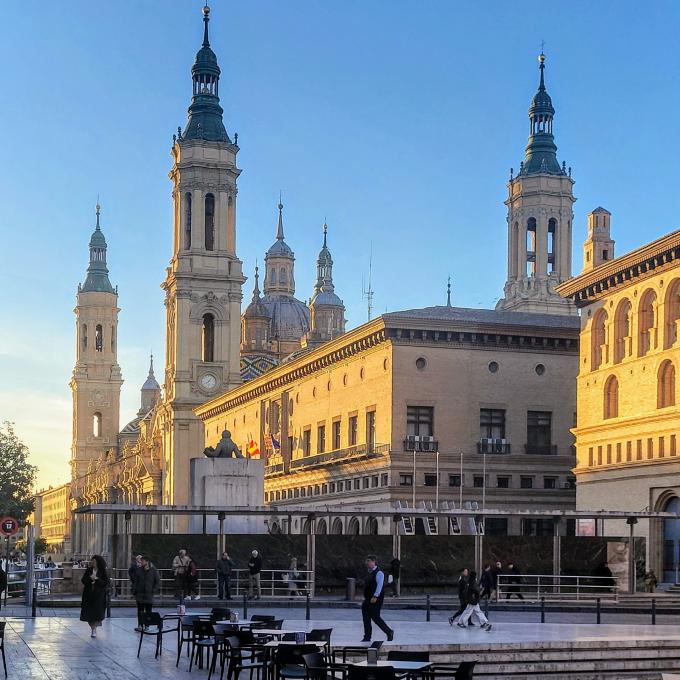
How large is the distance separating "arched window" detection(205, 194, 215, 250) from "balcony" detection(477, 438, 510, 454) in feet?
191

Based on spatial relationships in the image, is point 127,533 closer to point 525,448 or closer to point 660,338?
point 660,338

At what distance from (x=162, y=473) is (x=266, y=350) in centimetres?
2479

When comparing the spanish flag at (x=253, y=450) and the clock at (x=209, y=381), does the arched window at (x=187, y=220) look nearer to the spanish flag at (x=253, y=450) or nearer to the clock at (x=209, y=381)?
the clock at (x=209, y=381)

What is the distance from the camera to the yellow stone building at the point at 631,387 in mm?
62219

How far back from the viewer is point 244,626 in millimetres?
27109

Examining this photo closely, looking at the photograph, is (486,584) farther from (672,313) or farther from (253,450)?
(253,450)

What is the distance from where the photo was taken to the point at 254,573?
157 feet

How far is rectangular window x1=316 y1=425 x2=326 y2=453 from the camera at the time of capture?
93.9 meters

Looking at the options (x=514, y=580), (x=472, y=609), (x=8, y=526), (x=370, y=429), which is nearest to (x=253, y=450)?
(x=370, y=429)

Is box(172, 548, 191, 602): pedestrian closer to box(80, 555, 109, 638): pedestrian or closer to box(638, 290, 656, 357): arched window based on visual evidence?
box(80, 555, 109, 638): pedestrian

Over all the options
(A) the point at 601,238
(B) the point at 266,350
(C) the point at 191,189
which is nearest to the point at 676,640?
(A) the point at 601,238

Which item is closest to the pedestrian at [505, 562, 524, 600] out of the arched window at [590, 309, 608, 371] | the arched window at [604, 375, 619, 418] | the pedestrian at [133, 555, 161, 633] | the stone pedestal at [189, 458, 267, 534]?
the stone pedestal at [189, 458, 267, 534]

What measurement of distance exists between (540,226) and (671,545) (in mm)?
68914

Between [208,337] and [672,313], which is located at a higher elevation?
[208,337]
